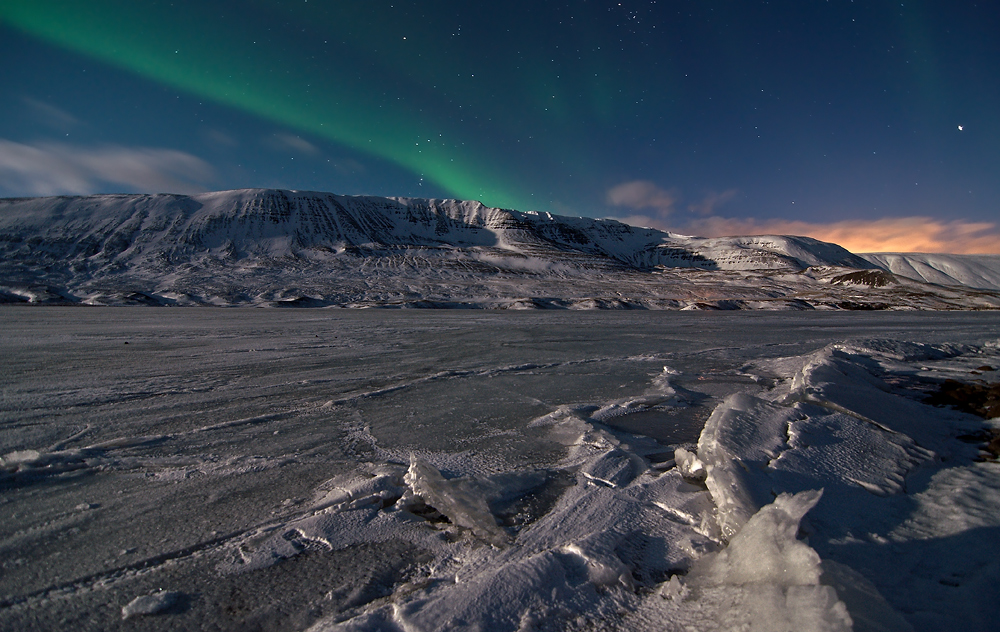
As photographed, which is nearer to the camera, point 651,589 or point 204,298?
point 651,589

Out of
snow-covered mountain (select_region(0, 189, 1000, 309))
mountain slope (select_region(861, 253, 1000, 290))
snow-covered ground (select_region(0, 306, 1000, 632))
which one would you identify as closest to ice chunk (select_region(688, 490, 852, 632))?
snow-covered ground (select_region(0, 306, 1000, 632))

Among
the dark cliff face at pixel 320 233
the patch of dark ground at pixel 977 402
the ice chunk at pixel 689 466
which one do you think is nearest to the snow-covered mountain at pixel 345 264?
the dark cliff face at pixel 320 233

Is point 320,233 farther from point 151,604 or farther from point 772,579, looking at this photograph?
point 772,579

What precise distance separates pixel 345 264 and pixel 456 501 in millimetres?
Answer: 63218

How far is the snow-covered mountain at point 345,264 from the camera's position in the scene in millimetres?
41219

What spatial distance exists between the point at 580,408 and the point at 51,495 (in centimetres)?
359

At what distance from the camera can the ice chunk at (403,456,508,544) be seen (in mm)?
1888

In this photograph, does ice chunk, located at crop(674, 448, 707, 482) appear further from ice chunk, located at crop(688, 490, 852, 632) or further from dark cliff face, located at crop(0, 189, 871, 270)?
dark cliff face, located at crop(0, 189, 871, 270)

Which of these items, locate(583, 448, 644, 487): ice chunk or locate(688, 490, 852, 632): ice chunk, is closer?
locate(688, 490, 852, 632): ice chunk

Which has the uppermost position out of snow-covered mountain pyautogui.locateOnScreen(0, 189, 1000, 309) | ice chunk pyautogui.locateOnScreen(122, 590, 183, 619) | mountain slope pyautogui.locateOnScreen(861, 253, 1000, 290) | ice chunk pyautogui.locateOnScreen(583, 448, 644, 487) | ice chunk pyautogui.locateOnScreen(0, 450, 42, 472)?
mountain slope pyautogui.locateOnScreen(861, 253, 1000, 290)

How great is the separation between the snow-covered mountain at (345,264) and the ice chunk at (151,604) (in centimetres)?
3520

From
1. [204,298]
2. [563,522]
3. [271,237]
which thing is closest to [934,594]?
[563,522]

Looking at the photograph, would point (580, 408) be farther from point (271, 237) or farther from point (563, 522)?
point (271, 237)

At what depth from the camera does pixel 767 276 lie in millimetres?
66375
